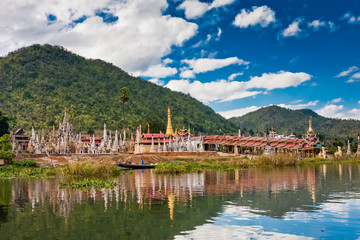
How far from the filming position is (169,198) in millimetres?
22312

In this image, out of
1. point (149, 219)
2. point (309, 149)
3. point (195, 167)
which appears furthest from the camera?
point (309, 149)

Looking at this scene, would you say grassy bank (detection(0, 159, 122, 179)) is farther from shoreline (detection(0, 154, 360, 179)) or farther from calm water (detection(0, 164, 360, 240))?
calm water (detection(0, 164, 360, 240))

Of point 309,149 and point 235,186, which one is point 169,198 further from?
point 309,149

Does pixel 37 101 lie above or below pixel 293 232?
above

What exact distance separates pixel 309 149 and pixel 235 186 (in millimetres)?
39195

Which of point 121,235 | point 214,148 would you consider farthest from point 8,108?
point 121,235

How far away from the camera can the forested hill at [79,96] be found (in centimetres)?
11275

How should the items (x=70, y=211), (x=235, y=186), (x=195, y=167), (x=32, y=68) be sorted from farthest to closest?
(x=32, y=68) < (x=195, y=167) < (x=235, y=186) < (x=70, y=211)

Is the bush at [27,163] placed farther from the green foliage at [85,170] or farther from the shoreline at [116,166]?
the green foliage at [85,170]

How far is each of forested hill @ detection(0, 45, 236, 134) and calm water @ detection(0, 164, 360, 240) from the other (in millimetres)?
73500

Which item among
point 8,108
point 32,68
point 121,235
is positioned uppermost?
point 32,68

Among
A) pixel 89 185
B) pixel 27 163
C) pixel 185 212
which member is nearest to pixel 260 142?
pixel 27 163

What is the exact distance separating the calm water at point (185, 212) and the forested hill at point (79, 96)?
73.5 meters

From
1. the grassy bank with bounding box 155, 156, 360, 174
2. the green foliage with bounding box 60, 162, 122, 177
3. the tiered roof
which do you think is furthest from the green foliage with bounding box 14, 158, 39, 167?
the tiered roof
